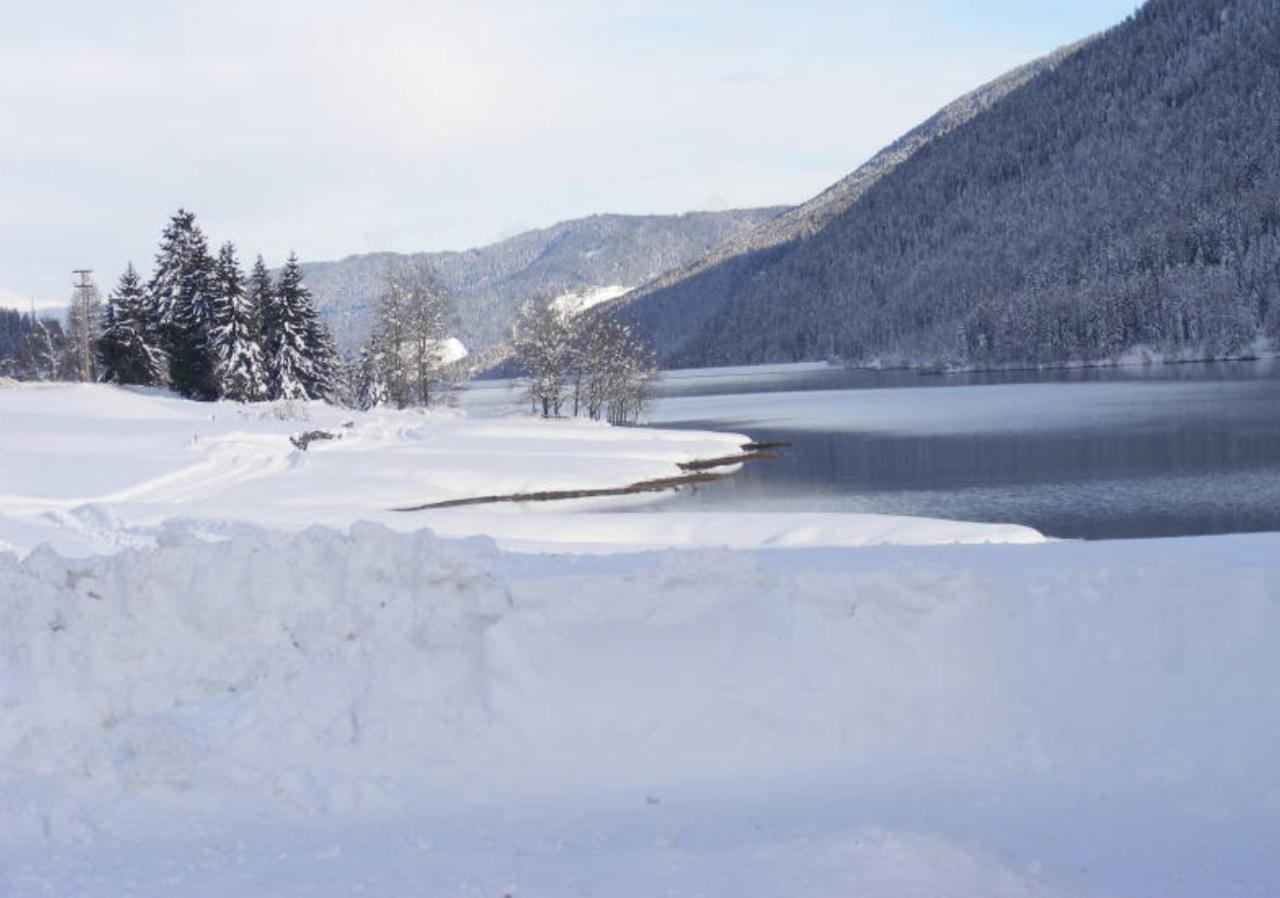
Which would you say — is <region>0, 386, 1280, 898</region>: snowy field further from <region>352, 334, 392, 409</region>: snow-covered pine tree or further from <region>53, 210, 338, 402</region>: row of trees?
<region>352, 334, 392, 409</region>: snow-covered pine tree

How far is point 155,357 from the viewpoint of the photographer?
66.9 metres

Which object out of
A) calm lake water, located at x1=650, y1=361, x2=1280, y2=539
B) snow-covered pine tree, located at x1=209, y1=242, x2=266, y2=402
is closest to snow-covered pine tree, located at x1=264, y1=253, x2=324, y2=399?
snow-covered pine tree, located at x1=209, y1=242, x2=266, y2=402

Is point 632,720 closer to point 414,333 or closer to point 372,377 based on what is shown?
point 414,333

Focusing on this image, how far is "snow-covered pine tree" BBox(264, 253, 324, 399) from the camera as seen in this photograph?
6469cm

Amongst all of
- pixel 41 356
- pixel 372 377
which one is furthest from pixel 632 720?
pixel 41 356

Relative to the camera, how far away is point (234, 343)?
61.0 metres

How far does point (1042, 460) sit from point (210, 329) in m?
42.1

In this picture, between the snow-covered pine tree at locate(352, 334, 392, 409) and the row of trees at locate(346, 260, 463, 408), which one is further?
the snow-covered pine tree at locate(352, 334, 392, 409)

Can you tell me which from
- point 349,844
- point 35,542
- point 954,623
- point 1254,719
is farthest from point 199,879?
point 35,542

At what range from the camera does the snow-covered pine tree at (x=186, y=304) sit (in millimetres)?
62781

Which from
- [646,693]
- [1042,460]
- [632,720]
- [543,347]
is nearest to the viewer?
[632,720]

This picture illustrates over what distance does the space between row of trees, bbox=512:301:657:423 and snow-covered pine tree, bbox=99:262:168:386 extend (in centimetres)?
2039

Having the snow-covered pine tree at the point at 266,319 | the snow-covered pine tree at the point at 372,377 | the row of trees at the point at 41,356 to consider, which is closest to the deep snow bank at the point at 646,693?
the snow-covered pine tree at the point at 266,319

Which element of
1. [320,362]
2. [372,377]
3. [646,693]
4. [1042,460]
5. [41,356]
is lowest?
[1042,460]
